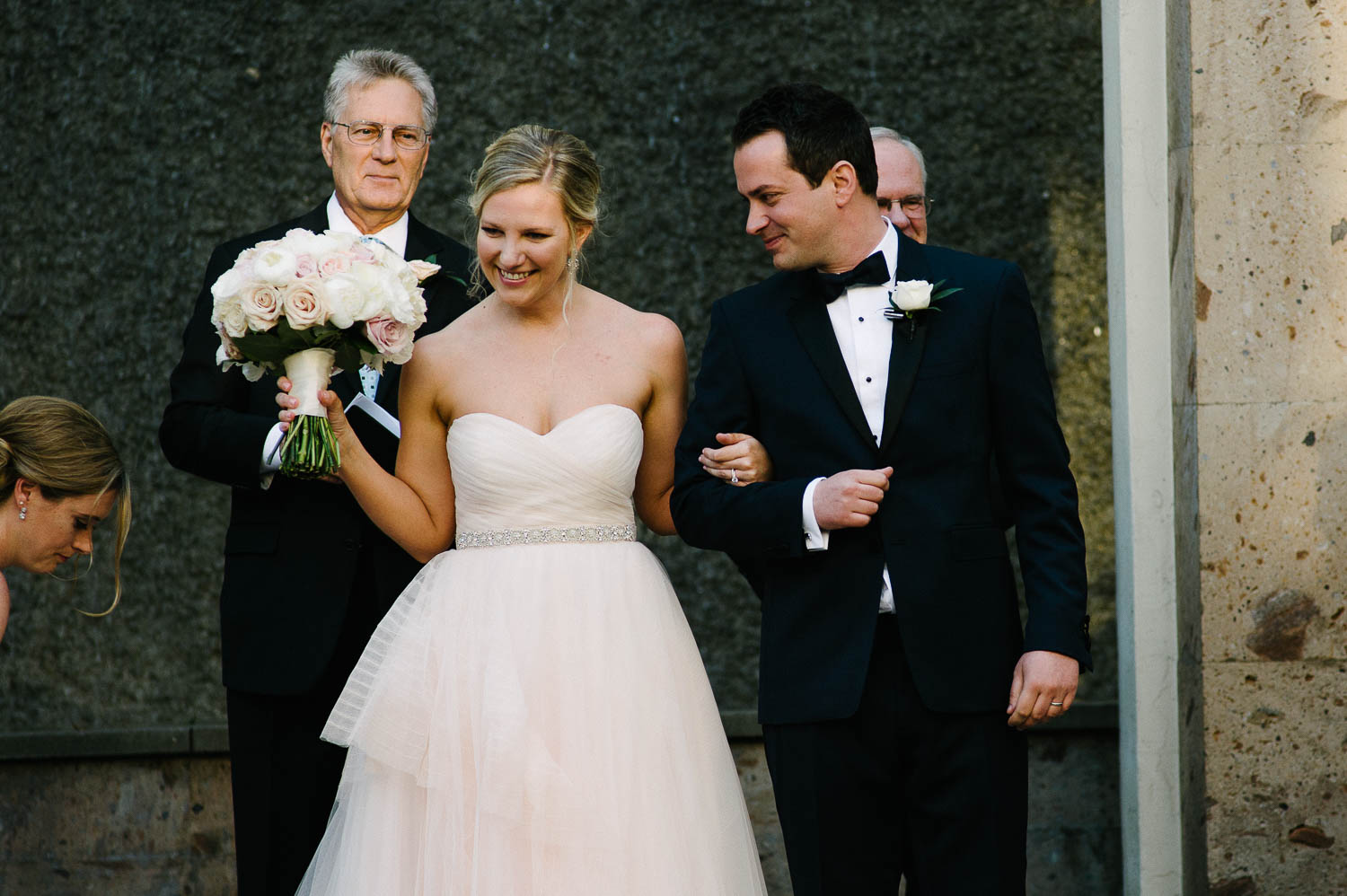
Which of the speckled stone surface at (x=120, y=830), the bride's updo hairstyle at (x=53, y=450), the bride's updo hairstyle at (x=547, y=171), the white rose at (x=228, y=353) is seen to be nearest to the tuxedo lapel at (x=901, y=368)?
the bride's updo hairstyle at (x=547, y=171)

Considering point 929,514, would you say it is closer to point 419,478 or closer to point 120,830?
point 419,478

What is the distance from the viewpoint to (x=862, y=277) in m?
3.06

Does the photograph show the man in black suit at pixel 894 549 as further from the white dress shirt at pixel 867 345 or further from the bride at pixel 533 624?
the bride at pixel 533 624

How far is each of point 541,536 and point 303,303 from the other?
729 mm

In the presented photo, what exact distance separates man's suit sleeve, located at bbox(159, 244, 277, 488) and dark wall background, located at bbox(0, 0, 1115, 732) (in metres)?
2.06

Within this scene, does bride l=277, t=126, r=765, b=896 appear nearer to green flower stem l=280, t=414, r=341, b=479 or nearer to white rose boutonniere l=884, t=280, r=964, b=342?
green flower stem l=280, t=414, r=341, b=479

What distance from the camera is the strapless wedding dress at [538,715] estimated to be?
301 cm

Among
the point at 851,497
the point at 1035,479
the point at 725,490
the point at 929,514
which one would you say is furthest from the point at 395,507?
the point at 1035,479

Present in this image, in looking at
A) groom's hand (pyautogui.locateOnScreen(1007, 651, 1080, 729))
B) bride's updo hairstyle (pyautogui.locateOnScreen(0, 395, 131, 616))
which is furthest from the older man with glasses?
bride's updo hairstyle (pyautogui.locateOnScreen(0, 395, 131, 616))

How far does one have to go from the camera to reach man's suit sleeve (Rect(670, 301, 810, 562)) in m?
2.93

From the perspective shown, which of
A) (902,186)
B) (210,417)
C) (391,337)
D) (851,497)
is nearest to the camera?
(851,497)

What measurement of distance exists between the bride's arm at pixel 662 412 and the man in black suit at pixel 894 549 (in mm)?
412

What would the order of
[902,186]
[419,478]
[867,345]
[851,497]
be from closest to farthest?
[851,497] → [867,345] → [419,478] → [902,186]

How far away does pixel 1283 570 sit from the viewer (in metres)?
3.76
